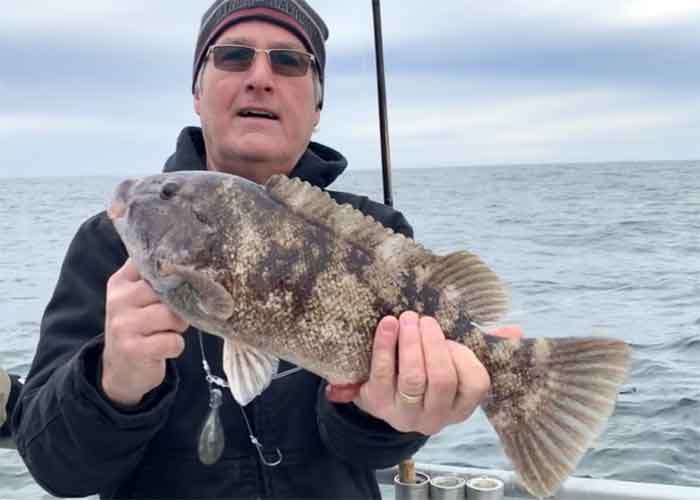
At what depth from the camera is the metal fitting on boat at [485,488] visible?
3.33 meters

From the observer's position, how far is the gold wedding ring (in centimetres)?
215

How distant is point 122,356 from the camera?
2094 mm

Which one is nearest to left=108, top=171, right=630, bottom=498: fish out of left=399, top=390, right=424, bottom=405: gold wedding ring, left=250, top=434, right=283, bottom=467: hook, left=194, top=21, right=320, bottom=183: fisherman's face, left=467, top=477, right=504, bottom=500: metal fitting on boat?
left=399, top=390, right=424, bottom=405: gold wedding ring

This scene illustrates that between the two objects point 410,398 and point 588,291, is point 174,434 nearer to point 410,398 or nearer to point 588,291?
point 410,398

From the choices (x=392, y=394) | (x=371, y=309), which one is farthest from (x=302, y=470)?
(x=371, y=309)

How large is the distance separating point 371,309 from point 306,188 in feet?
1.28

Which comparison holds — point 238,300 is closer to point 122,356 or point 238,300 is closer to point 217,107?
point 122,356

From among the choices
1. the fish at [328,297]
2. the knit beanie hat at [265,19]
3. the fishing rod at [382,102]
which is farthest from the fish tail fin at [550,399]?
the fishing rod at [382,102]

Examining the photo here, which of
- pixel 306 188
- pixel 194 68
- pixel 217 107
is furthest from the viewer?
pixel 194 68

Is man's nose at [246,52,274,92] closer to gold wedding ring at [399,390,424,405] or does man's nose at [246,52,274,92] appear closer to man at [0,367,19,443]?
gold wedding ring at [399,390,424,405]

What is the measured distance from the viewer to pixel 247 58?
2920mm

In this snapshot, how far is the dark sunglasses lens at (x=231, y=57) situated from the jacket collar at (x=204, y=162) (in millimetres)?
394

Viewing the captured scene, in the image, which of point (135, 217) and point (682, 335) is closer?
point (135, 217)

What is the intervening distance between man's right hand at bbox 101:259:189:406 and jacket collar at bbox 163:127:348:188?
100 cm
